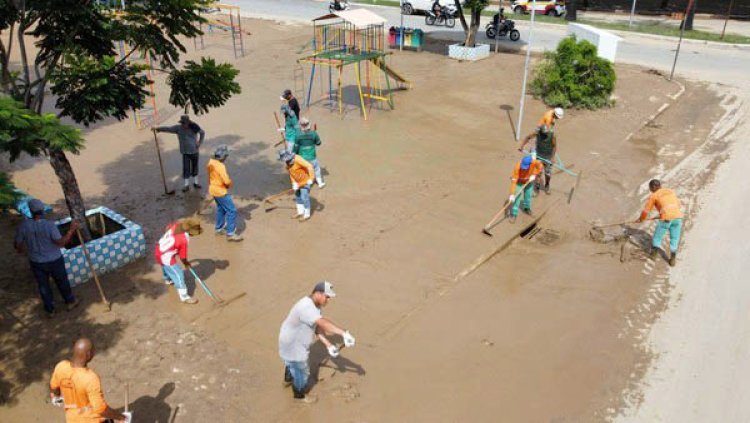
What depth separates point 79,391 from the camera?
4.76 m

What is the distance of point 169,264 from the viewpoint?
732cm

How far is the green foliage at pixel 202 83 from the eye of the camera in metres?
8.31

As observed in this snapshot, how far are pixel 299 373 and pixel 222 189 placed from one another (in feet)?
12.9

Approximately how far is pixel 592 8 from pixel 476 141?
2849cm

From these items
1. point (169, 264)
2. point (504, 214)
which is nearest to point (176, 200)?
point (169, 264)

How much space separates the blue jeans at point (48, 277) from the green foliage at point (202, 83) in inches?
108

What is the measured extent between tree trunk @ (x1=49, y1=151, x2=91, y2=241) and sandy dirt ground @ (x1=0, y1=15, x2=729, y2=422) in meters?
0.99

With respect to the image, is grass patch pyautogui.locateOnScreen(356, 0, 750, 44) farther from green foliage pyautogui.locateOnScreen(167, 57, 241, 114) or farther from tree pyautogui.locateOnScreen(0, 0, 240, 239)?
tree pyautogui.locateOnScreen(0, 0, 240, 239)

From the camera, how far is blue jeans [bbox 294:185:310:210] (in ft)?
31.6

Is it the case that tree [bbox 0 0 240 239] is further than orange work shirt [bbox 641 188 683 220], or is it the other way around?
orange work shirt [bbox 641 188 683 220]

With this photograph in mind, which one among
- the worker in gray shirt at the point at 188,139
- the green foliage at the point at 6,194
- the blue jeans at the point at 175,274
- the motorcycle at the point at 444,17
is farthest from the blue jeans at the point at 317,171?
the motorcycle at the point at 444,17

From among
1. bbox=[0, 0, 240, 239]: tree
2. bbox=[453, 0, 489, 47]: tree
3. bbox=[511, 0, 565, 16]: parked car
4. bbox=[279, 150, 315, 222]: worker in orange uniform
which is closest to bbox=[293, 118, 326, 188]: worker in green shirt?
bbox=[279, 150, 315, 222]: worker in orange uniform

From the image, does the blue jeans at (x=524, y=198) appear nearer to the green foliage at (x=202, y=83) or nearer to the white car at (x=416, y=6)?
the green foliage at (x=202, y=83)

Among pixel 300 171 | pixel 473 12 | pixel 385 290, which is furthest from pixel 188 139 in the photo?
pixel 473 12
